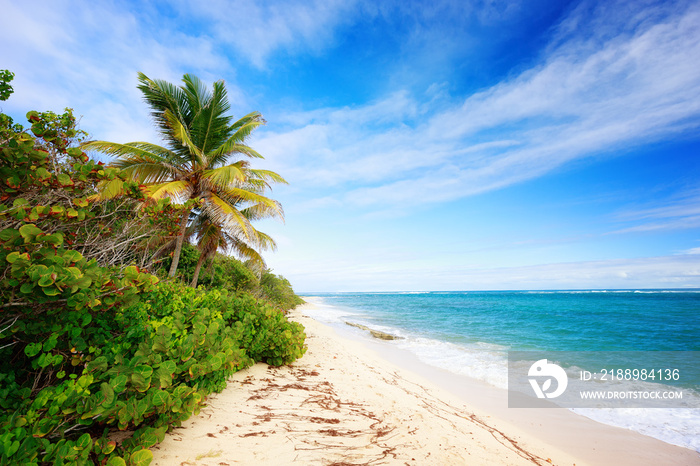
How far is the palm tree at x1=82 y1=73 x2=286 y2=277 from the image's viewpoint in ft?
31.5

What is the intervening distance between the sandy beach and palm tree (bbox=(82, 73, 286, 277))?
19.5 feet

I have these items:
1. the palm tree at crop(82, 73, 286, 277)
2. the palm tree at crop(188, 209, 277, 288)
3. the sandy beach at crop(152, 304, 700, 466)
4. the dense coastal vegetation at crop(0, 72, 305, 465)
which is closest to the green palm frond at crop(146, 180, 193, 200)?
the palm tree at crop(82, 73, 286, 277)

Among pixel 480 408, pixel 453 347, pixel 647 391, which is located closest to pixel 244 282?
pixel 453 347

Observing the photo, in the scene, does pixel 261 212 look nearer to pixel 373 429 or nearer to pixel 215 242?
pixel 215 242

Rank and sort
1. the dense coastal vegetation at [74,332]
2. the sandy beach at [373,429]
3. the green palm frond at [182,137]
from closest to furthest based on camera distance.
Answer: the dense coastal vegetation at [74,332] < the sandy beach at [373,429] < the green palm frond at [182,137]

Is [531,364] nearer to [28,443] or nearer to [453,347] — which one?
[453,347]

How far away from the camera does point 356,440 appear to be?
10.8ft

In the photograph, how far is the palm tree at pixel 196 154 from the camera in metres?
9.59

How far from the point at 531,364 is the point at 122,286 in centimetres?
1113

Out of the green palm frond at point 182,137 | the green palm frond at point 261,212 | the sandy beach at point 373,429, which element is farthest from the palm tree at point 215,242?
the sandy beach at point 373,429

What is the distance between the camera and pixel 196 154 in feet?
33.3

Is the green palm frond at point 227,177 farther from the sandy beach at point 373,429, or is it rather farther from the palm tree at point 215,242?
the sandy beach at point 373,429

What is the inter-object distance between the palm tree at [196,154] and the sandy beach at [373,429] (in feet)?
19.5

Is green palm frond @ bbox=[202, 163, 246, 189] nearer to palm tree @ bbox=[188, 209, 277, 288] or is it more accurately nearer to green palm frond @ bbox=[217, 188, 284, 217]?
green palm frond @ bbox=[217, 188, 284, 217]
